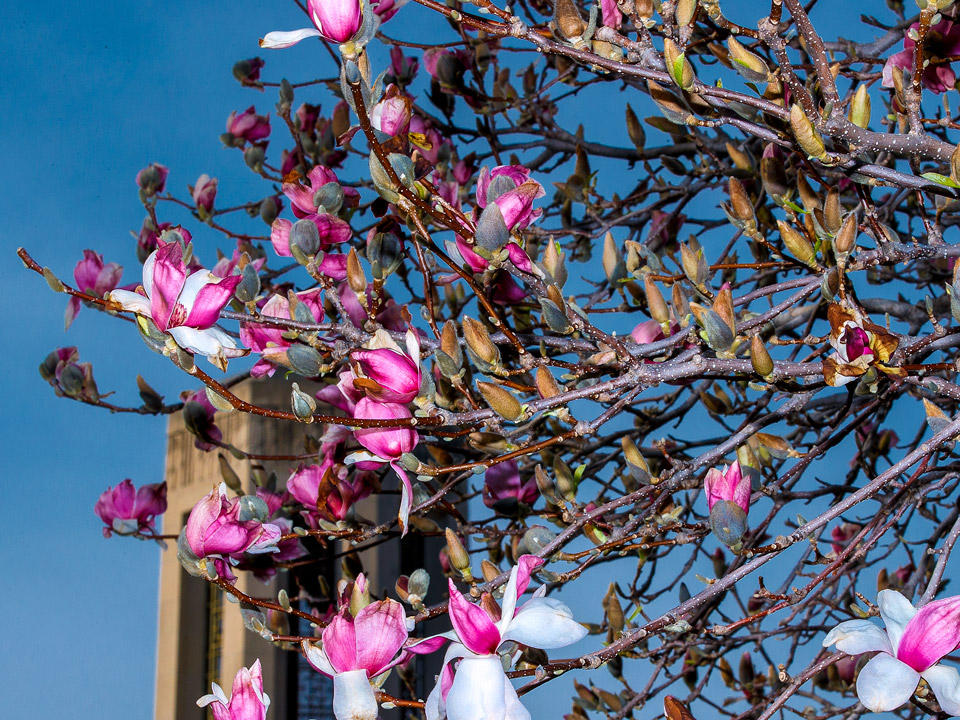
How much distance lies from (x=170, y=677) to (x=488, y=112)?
2.42 meters

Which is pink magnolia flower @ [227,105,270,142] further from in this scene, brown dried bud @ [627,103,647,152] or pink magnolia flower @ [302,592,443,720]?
pink magnolia flower @ [302,592,443,720]

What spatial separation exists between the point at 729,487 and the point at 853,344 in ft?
0.60

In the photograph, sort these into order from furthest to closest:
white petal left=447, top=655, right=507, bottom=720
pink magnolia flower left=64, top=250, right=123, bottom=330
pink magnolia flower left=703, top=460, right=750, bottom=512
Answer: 1. pink magnolia flower left=64, top=250, right=123, bottom=330
2. pink magnolia flower left=703, top=460, right=750, bottom=512
3. white petal left=447, top=655, right=507, bottom=720

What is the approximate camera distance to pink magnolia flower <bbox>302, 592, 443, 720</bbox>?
57 cm

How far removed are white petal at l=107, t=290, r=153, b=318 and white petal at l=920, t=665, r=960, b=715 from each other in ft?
1.93

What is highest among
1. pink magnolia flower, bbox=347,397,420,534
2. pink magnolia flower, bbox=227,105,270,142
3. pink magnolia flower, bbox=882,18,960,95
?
pink magnolia flower, bbox=227,105,270,142

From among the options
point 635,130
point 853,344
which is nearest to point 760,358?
point 853,344

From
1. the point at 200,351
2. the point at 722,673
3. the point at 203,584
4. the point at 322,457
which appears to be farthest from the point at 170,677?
the point at 200,351

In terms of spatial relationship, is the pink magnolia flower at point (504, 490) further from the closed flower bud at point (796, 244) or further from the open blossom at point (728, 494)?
the closed flower bud at point (796, 244)

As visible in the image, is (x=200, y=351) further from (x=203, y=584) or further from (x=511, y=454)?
(x=203, y=584)

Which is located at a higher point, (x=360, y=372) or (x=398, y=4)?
(x=398, y=4)

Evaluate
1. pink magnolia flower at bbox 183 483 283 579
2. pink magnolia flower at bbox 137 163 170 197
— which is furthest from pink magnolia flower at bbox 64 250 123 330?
pink magnolia flower at bbox 183 483 283 579

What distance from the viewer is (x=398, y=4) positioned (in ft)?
2.55

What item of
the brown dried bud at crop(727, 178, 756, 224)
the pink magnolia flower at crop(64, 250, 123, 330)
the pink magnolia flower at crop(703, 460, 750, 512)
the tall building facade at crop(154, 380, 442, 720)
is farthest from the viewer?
the tall building facade at crop(154, 380, 442, 720)
